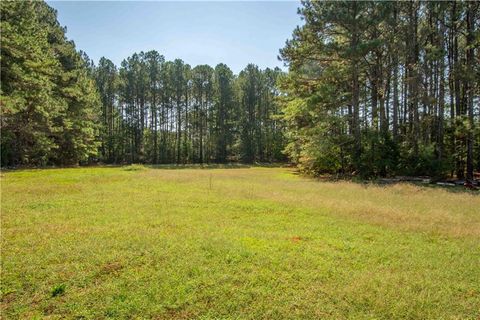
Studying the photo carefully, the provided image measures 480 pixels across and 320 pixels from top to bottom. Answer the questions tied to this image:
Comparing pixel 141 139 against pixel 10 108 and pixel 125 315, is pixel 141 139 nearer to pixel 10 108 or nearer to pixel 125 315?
pixel 10 108

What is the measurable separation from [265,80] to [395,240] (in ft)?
176

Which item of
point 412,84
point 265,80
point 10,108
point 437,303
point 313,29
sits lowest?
point 437,303

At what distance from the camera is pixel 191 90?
55594mm

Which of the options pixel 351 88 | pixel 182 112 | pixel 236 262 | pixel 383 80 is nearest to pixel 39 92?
pixel 236 262

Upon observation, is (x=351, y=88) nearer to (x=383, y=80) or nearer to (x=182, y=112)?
(x=383, y=80)

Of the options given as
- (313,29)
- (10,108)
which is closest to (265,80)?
(313,29)

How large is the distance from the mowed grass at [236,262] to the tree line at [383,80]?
11.4 metres

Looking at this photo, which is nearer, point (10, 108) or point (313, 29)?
point (10, 108)

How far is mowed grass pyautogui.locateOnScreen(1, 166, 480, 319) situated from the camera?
4086 mm

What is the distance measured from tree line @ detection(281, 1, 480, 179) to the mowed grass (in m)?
11.4

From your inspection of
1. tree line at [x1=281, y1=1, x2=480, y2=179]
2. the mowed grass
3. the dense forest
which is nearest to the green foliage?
the dense forest

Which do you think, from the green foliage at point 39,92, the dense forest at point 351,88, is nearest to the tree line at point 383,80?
the dense forest at point 351,88

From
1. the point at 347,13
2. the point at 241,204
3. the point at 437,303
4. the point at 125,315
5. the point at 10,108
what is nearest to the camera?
the point at 125,315

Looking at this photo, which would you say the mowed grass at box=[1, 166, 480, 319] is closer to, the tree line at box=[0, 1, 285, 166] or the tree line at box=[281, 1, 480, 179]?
the tree line at box=[281, 1, 480, 179]
